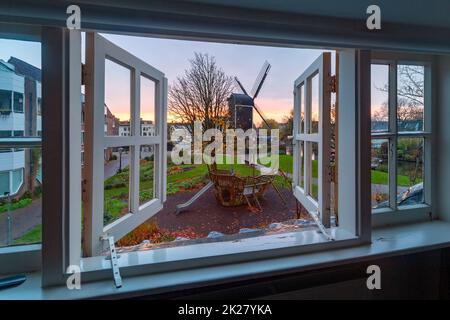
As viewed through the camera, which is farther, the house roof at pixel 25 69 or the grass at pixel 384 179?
the grass at pixel 384 179

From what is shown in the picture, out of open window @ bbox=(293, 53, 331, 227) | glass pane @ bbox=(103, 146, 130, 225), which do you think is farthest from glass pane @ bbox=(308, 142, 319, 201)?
glass pane @ bbox=(103, 146, 130, 225)

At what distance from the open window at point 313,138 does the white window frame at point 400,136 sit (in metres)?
0.27

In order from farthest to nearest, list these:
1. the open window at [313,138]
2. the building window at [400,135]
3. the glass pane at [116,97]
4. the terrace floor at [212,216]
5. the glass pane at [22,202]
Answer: the terrace floor at [212,216] < the building window at [400,135] < the open window at [313,138] < the glass pane at [116,97] < the glass pane at [22,202]

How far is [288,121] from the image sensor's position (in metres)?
1.64

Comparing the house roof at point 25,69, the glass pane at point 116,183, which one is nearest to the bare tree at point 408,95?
the glass pane at point 116,183

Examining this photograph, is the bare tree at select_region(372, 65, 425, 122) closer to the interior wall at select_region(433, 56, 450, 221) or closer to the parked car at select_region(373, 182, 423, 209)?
the interior wall at select_region(433, 56, 450, 221)

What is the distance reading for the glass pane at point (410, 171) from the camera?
1.39 meters

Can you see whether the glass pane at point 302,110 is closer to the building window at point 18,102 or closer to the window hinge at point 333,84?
the window hinge at point 333,84

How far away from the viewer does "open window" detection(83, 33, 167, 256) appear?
3.05ft

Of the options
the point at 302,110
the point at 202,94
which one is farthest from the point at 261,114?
the point at 202,94

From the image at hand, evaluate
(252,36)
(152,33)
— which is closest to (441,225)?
(252,36)

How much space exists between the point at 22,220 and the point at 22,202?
0.21 ft

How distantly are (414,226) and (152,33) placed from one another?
1475 mm

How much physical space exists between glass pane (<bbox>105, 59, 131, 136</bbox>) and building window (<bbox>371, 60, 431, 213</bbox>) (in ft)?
3.71
